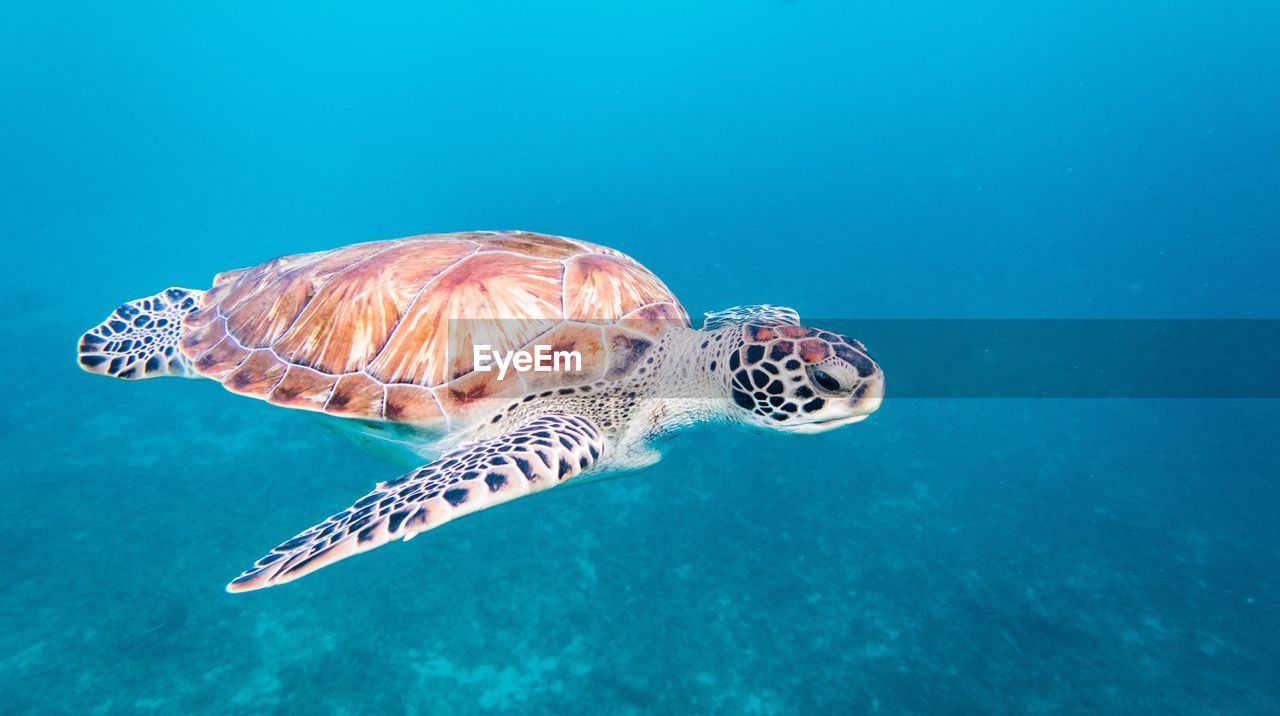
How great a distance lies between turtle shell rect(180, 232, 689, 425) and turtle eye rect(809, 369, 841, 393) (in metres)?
1.11

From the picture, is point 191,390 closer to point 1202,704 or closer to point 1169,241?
point 1202,704

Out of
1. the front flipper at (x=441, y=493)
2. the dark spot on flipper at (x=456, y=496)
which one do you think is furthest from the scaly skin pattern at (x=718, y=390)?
the dark spot on flipper at (x=456, y=496)

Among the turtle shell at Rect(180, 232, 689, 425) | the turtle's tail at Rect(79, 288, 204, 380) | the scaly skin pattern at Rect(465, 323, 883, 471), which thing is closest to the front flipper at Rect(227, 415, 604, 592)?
the scaly skin pattern at Rect(465, 323, 883, 471)

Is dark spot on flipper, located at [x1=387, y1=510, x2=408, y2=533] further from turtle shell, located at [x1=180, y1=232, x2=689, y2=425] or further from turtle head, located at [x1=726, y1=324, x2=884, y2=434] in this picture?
turtle head, located at [x1=726, y1=324, x2=884, y2=434]

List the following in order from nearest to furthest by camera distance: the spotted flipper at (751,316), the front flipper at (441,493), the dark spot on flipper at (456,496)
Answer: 1. the front flipper at (441,493)
2. the dark spot on flipper at (456,496)
3. the spotted flipper at (751,316)

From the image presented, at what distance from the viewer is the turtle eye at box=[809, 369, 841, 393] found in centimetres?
258

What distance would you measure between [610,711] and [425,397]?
3610mm

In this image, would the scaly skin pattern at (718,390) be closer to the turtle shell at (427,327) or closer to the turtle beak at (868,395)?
the turtle beak at (868,395)

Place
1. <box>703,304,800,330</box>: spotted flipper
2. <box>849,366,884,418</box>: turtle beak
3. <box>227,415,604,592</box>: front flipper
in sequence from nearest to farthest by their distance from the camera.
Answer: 1. <box>227,415,604,592</box>: front flipper
2. <box>849,366,884,418</box>: turtle beak
3. <box>703,304,800,330</box>: spotted flipper

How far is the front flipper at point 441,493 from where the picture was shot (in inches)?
80.0

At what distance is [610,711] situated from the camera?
A: 4.68 metres

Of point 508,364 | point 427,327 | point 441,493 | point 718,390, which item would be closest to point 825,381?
point 718,390

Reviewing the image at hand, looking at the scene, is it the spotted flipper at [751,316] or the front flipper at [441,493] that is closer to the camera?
the front flipper at [441,493]

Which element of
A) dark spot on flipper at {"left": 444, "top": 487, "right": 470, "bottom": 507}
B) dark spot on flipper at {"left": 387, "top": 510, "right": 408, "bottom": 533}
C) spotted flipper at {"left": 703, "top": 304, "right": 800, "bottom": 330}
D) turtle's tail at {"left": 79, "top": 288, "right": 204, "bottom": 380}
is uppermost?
spotted flipper at {"left": 703, "top": 304, "right": 800, "bottom": 330}
